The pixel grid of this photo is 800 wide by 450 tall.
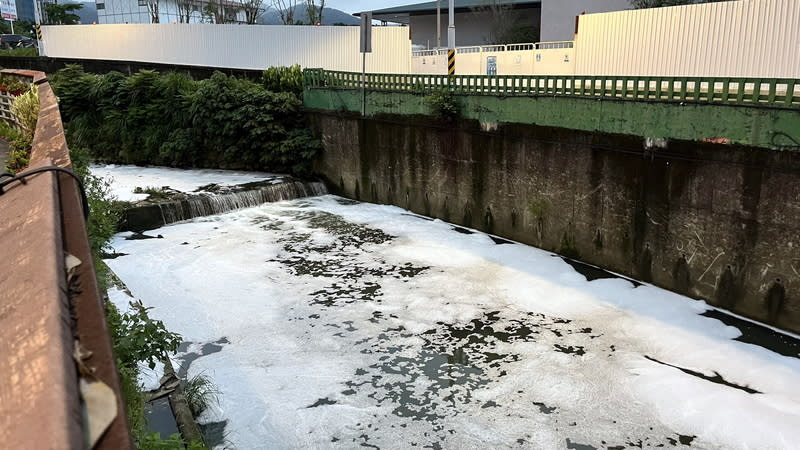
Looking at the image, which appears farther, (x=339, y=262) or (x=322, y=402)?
(x=339, y=262)

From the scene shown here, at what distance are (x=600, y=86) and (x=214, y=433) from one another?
8.98 meters

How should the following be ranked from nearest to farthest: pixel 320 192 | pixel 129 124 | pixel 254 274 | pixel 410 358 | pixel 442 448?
pixel 442 448
pixel 410 358
pixel 254 274
pixel 320 192
pixel 129 124

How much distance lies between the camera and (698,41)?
587 inches

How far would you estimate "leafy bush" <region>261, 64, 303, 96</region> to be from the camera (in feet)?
58.4

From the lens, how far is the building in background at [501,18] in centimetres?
3381

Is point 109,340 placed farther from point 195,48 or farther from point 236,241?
point 195,48

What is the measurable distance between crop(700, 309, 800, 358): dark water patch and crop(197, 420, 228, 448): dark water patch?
21.0 ft

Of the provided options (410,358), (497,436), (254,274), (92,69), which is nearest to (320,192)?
(254,274)

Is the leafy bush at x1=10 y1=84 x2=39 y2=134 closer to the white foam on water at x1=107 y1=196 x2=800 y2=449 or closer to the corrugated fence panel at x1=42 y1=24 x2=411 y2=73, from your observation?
the white foam on water at x1=107 y1=196 x2=800 y2=449

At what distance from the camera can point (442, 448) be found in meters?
5.88

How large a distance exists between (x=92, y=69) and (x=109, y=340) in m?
26.0

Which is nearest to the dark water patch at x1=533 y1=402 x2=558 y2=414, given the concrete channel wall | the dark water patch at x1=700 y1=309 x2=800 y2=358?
the dark water patch at x1=700 y1=309 x2=800 y2=358

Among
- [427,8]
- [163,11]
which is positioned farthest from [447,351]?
[163,11]

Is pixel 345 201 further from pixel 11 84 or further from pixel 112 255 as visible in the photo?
pixel 11 84
